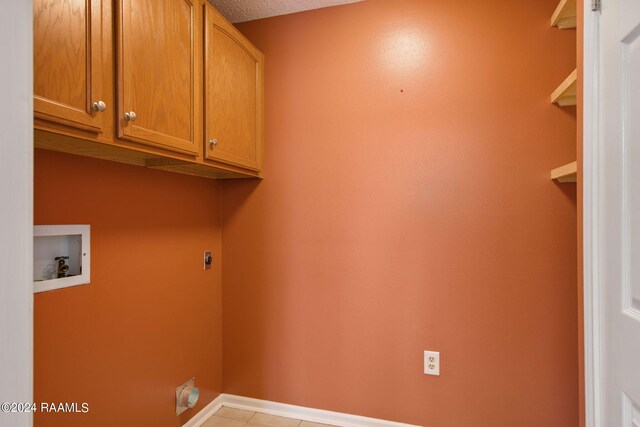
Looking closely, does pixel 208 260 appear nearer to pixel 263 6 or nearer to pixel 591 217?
pixel 263 6

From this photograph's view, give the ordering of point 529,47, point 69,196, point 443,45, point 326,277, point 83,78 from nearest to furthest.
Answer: point 83,78 < point 69,196 < point 529,47 < point 443,45 < point 326,277

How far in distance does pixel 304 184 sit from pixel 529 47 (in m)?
1.33

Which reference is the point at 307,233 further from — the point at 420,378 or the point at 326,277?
the point at 420,378

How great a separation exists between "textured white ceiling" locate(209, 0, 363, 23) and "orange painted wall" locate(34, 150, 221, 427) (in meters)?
1.01

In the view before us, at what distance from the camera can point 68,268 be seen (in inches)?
46.8

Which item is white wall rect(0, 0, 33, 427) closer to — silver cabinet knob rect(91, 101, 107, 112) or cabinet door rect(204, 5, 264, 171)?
silver cabinet knob rect(91, 101, 107, 112)

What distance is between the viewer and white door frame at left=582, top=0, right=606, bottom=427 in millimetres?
994

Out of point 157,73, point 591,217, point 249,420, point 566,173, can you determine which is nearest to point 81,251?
point 157,73

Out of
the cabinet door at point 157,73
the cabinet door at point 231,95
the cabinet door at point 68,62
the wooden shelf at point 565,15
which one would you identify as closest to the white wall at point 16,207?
the cabinet door at point 68,62

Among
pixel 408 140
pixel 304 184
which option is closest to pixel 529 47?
pixel 408 140

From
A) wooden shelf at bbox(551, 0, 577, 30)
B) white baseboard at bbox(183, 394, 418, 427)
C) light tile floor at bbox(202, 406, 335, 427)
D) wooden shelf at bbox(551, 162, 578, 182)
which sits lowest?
light tile floor at bbox(202, 406, 335, 427)

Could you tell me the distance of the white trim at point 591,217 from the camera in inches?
39.1

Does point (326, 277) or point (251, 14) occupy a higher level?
point (251, 14)

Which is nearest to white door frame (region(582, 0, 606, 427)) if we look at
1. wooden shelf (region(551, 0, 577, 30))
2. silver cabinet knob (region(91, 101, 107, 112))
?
wooden shelf (region(551, 0, 577, 30))
